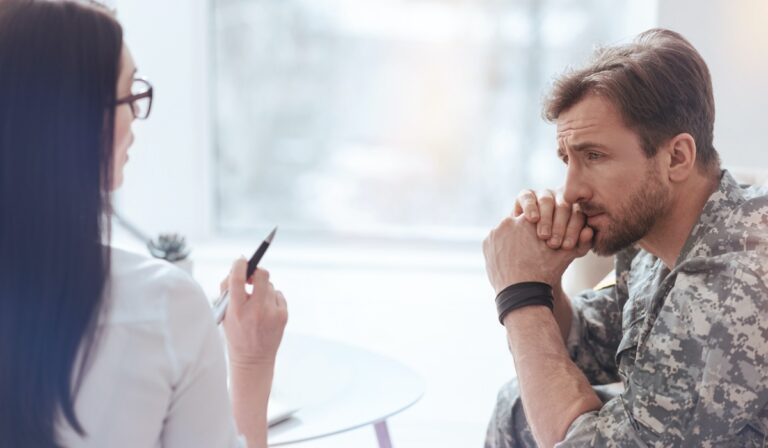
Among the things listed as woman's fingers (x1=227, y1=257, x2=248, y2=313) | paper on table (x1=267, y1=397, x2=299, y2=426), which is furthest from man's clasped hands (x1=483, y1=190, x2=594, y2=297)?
woman's fingers (x1=227, y1=257, x2=248, y2=313)

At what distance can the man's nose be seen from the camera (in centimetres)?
152

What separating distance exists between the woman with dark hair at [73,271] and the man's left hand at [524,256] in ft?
2.56

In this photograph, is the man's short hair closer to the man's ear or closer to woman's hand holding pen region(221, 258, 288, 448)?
the man's ear

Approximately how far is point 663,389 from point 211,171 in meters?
2.37

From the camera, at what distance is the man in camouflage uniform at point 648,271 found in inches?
48.7

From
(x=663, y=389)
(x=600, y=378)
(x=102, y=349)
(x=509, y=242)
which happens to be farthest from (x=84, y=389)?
(x=600, y=378)

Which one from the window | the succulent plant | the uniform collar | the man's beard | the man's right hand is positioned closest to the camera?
the uniform collar

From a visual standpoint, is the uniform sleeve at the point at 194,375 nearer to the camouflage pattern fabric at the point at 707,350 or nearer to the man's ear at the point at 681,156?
the camouflage pattern fabric at the point at 707,350

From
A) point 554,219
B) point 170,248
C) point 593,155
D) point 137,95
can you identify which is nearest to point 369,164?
point 170,248

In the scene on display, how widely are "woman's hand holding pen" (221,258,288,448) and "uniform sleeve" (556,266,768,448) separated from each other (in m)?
0.45

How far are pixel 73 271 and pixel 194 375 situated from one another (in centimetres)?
15

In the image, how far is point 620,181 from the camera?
1.48m

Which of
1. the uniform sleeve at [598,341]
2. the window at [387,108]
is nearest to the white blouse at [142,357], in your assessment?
the uniform sleeve at [598,341]

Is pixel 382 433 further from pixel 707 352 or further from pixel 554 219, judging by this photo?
pixel 707 352
